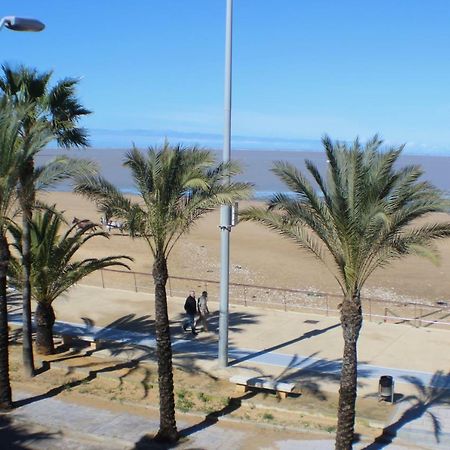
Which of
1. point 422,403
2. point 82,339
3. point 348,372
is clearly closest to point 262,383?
point 422,403

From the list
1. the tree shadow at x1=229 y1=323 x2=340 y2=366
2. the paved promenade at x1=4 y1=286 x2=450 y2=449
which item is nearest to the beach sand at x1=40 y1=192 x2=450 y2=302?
the paved promenade at x1=4 y1=286 x2=450 y2=449

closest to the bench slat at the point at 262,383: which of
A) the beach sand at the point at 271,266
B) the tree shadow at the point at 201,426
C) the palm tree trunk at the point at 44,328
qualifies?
the tree shadow at the point at 201,426

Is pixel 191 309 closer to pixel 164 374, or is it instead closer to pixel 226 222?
pixel 226 222

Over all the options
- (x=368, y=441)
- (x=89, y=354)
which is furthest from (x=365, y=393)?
(x=89, y=354)

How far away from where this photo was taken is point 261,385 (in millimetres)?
13258

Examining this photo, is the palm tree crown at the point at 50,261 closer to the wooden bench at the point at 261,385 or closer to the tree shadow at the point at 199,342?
the tree shadow at the point at 199,342

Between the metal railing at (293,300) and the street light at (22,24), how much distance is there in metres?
12.5

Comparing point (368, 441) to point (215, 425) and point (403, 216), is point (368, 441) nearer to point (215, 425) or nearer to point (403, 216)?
point (215, 425)

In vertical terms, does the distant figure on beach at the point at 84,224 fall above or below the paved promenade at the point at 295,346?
above

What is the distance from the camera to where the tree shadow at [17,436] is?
36.5 ft

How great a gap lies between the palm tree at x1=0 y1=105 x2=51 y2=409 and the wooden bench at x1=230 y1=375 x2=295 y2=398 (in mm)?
4419

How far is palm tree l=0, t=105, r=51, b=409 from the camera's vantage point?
467 inches

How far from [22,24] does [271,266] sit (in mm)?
23892

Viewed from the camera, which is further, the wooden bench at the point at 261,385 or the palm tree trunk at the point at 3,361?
the wooden bench at the point at 261,385
